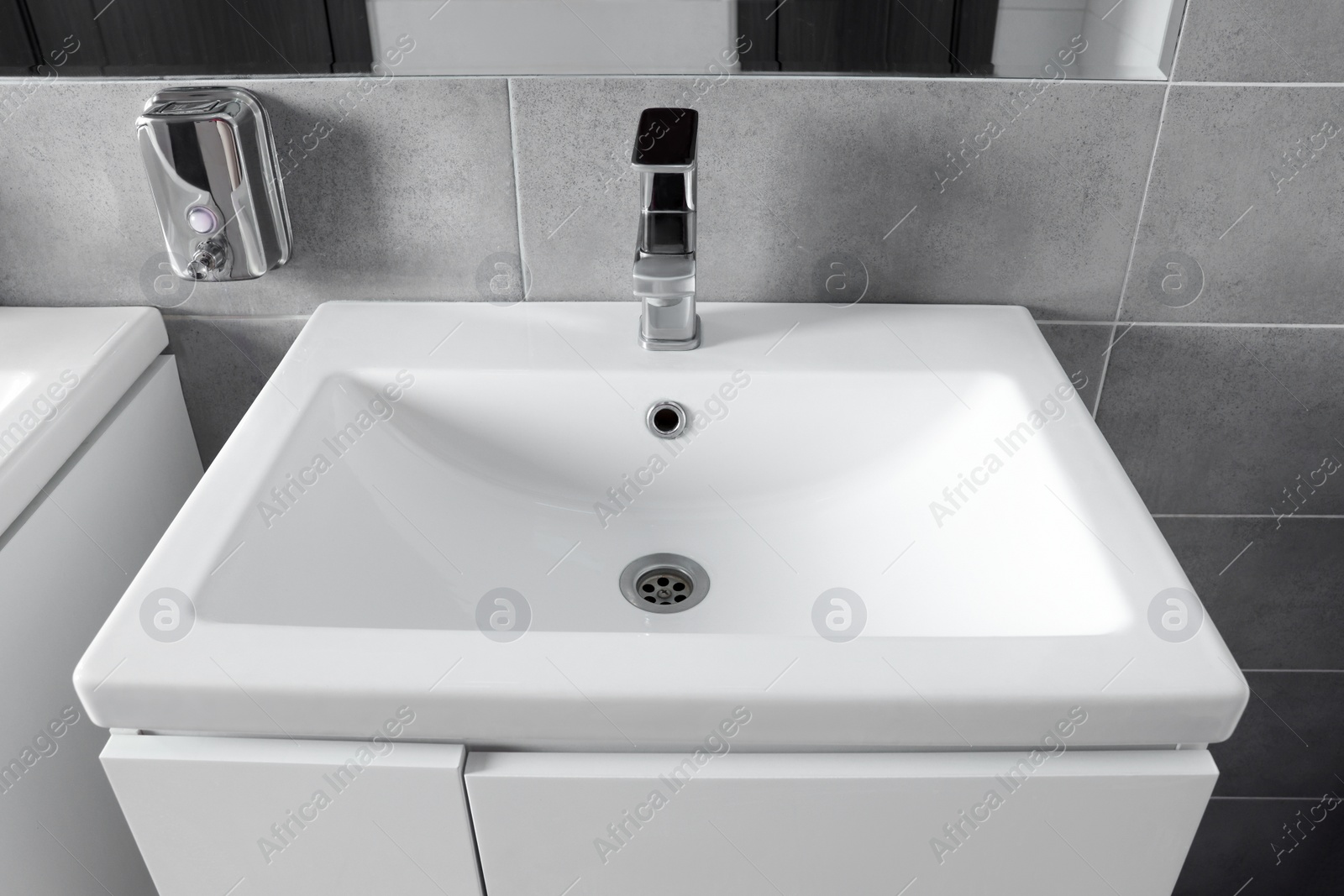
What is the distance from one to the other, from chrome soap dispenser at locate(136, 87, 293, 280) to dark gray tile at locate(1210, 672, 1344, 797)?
1.14 meters

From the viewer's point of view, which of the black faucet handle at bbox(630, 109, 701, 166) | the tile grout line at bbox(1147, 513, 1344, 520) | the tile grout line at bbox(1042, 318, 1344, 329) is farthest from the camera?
the tile grout line at bbox(1147, 513, 1344, 520)

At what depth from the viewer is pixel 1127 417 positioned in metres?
1.00

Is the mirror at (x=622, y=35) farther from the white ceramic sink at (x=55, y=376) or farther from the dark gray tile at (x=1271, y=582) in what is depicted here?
the dark gray tile at (x=1271, y=582)

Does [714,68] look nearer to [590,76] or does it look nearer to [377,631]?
[590,76]

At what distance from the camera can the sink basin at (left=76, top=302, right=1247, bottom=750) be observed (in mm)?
552

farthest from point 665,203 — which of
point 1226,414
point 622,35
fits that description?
point 1226,414

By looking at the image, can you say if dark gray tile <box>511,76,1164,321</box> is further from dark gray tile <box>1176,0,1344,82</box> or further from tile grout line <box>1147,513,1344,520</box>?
tile grout line <box>1147,513,1344,520</box>

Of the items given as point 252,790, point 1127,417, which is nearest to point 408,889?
point 252,790

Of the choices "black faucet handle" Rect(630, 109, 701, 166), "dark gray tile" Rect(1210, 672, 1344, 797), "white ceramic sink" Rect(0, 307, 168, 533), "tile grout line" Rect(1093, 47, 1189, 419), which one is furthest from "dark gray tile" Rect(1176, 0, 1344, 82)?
"white ceramic sink" Rect(0, 307, 168, 533)

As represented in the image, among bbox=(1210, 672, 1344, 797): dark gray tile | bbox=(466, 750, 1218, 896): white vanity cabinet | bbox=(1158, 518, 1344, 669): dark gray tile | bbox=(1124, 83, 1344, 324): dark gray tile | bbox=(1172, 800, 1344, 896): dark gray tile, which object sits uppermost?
bbox=(1124, 83, 1344, 324): dark gray tile

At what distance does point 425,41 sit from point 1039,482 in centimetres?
60

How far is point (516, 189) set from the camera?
2.90ft

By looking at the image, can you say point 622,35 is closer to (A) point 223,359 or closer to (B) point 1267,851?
(A) point 223,359

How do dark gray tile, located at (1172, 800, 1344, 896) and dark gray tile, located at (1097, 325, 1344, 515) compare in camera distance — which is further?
dark gray tile, located at (1172, 800, 1344, 896)
